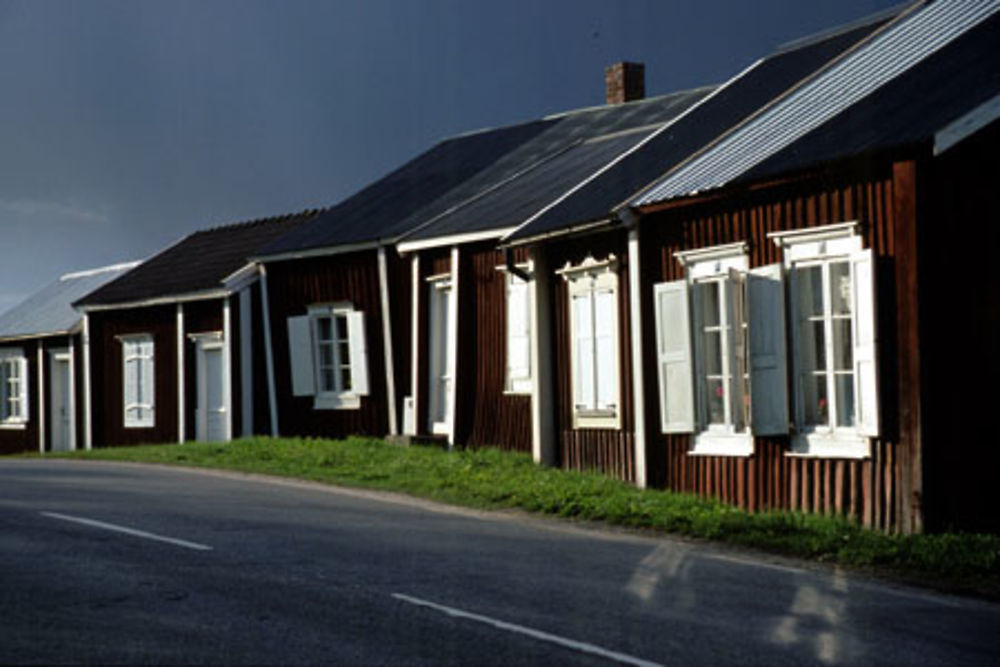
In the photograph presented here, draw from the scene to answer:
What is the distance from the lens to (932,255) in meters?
13.2

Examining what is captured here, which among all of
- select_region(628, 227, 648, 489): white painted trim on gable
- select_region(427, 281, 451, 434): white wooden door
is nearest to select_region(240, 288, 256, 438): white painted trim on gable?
select_region(427, 281, 451, 434): white wooden door

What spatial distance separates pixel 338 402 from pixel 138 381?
271 inches

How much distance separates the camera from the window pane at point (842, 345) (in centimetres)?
1416

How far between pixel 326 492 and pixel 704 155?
→ 6.20m

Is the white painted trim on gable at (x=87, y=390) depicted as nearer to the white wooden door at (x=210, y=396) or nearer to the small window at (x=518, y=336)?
the white wooden door at (x=210, y=396)

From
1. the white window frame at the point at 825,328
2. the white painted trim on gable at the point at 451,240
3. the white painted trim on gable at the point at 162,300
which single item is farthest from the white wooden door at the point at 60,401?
the white window frame at the point at 825,328

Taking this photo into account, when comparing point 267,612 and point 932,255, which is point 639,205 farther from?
point 267,612

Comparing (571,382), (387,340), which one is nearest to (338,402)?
(387,340)

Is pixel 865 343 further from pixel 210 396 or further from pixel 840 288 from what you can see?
pixel 210 396

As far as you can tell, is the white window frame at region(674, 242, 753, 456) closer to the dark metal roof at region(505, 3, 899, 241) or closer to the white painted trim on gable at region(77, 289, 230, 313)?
the dark metal roof at region(505, 3, 899, 241)

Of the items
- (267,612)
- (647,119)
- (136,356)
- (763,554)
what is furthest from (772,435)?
(136,356)

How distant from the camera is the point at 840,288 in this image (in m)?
14.3

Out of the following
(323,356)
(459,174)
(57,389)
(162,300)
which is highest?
(459,174)

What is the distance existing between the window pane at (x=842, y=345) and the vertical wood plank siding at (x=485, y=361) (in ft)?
25.8
